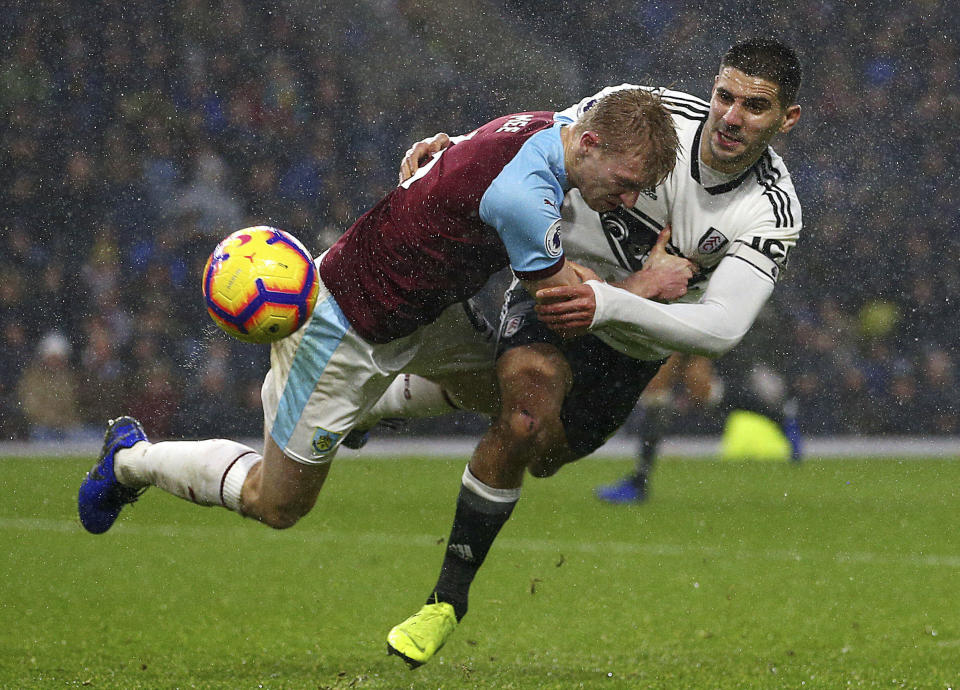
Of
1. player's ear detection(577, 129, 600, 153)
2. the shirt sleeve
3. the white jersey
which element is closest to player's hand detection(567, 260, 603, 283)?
the shirt sleeve

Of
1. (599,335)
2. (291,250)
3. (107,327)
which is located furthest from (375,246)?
(107,327)

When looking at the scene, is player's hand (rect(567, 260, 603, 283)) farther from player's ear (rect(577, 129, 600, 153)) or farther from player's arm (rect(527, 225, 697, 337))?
player's ear (rect(577, 129, 600, 153))

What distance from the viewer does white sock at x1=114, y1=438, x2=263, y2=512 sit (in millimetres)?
4363

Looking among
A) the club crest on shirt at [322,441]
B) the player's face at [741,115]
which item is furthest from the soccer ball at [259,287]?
the player's face at [741,115]

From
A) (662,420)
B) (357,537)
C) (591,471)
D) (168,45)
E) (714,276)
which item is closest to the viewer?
(714,276)

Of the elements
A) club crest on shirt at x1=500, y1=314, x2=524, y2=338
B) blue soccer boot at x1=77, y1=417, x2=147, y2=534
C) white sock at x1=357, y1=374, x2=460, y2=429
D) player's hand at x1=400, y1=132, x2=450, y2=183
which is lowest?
blue soccer boot at x1=77, y1=417, x2=147, y2=534

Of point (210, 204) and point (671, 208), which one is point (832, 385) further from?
point (671, 208)

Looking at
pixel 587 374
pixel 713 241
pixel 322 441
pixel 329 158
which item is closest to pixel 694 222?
pixel 713 241

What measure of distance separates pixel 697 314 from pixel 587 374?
0.63m

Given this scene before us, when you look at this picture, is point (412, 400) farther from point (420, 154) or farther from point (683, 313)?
point (683, 313)

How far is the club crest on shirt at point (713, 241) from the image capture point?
423cm

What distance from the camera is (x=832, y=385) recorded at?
42.1 ft

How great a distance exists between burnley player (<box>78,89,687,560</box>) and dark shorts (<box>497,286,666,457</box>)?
17 cm

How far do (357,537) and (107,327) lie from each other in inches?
193
